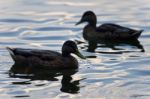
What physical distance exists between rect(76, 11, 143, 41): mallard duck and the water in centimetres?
30

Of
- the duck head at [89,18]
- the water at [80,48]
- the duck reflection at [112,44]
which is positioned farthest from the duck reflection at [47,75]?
the duck head at [89,18]

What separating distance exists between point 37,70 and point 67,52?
0.94 metres

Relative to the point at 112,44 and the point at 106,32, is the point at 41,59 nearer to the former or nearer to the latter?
the point at 112,44

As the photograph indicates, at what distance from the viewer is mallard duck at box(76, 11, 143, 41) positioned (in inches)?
939

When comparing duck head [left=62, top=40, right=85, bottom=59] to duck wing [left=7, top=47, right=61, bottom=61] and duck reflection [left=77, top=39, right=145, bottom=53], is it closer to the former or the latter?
duck wing [left=7, top=47, right=61, bottom=61]

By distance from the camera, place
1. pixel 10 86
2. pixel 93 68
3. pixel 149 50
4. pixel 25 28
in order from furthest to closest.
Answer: pixel 25 28 < pixel 149 50 < pixel 93 68 < pixel 10 86

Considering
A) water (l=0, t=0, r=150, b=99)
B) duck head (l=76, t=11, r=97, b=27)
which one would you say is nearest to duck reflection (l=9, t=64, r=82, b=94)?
water (l=0, t=0, r=150, b=99)

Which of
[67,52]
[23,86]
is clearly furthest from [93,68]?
[23,86]

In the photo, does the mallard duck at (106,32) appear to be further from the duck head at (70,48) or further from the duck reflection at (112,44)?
the duck head at (70,48)

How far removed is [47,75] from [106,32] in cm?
540

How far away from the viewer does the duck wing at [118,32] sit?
936 inches

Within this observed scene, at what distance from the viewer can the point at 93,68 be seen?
19.3 meters

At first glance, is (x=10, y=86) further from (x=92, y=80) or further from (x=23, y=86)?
(x=92, y=80)

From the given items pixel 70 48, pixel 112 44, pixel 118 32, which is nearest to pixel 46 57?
pixel 70 48
